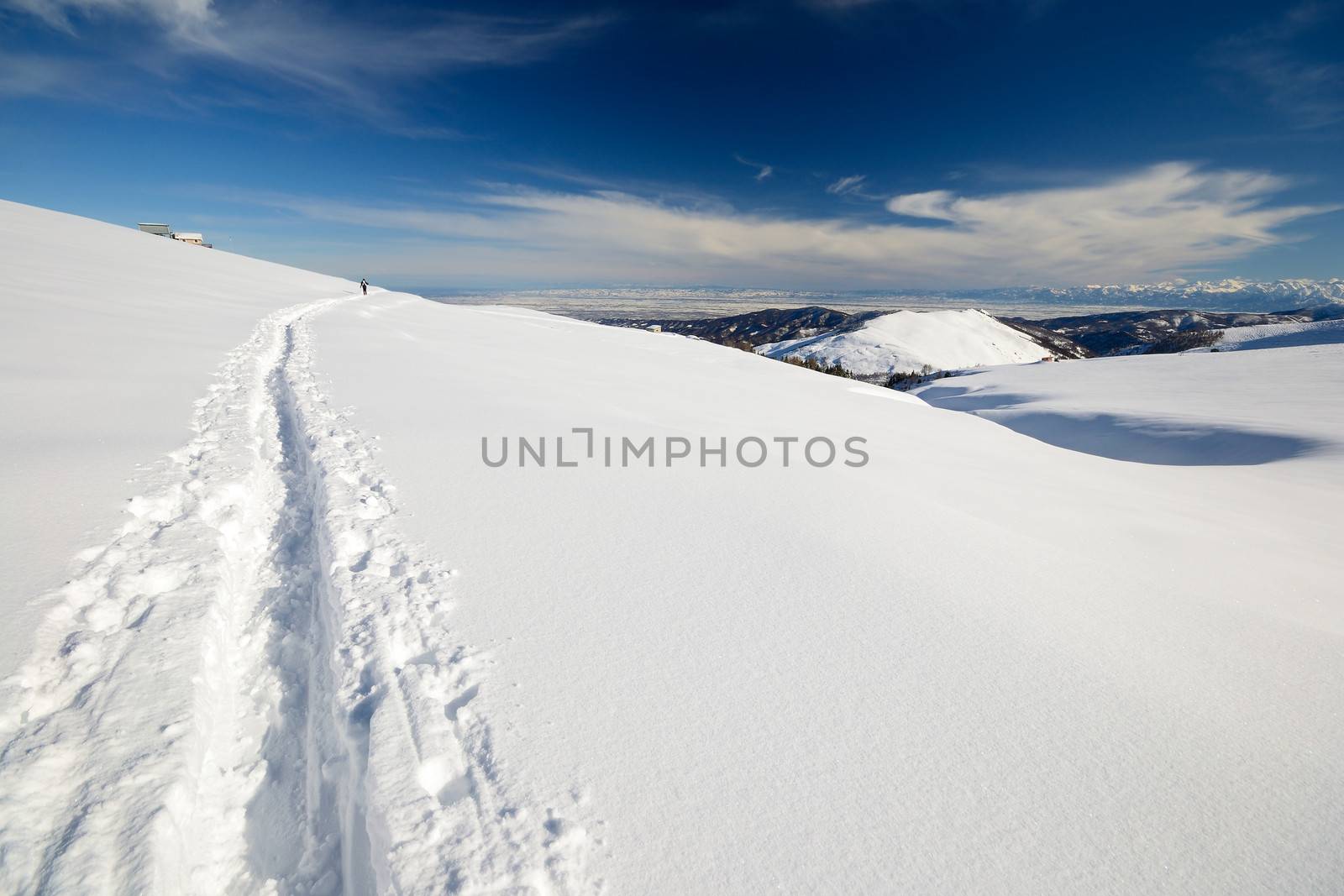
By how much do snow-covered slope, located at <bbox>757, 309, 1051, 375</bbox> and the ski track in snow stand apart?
105 meters

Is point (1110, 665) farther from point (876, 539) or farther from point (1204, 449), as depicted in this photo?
point (1204, 449)

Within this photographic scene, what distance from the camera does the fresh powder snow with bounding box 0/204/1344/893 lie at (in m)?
2.08

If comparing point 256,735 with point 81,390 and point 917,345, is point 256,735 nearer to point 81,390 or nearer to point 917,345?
point 81,390

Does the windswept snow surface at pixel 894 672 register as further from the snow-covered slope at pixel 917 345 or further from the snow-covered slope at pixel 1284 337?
the snow-covered slope at pixel 917 345

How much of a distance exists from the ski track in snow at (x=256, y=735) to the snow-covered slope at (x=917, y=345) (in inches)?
4114

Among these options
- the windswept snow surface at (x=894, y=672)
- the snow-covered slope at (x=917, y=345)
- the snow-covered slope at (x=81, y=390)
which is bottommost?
the windswept snow surface at (x=894, y=672)

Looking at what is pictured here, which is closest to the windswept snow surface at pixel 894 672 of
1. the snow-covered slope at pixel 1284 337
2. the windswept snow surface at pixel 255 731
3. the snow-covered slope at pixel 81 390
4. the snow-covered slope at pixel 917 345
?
the windswept snow surface at pixel 255 731

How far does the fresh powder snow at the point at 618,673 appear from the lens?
6.81 ft

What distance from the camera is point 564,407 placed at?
942 cm

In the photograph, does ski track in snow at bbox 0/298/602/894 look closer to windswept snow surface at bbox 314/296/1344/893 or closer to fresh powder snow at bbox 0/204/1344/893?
fresh powder snow at bbox 0/204/1344/893

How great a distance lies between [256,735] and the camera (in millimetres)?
2684

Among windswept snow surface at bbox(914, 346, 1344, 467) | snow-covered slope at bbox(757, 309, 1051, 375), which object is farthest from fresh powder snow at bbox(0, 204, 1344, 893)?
snow-covered slope at bbox(757, 309, 1051, 375)

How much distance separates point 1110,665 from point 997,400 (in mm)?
25154

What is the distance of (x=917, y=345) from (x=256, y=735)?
140478 mm
